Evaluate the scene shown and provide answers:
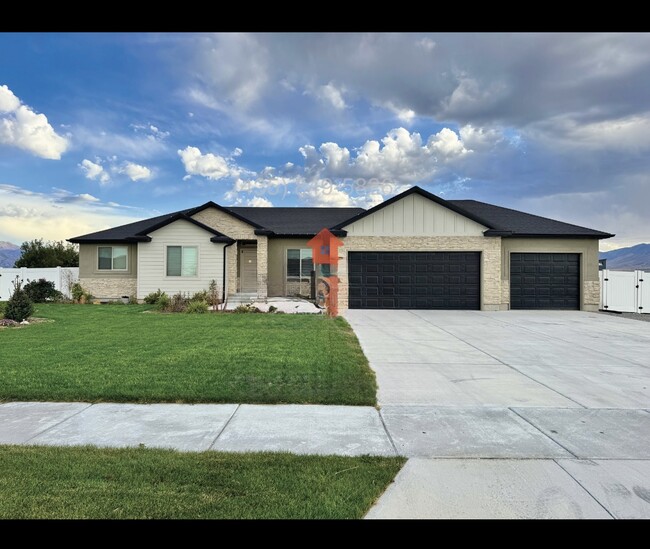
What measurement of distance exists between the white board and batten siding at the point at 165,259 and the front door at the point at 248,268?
2408 millimetres

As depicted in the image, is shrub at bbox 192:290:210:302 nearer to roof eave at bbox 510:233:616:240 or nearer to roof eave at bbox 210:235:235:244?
roof eave at bbox 210:235:235:244

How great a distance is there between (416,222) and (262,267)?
7542 millimetres

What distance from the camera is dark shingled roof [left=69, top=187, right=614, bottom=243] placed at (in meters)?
18.0

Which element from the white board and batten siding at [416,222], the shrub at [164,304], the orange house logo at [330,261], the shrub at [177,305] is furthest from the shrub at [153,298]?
the white board and batten siding at [416,222]

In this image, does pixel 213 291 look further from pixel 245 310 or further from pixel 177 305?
pixel 245 310

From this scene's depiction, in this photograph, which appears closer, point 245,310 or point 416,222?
point 245,310

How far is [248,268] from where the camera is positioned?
2156 cm

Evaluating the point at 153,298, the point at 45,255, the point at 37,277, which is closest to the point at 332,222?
the point at 153,298

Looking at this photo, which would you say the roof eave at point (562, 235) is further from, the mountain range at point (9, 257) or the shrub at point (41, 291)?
the mountain range at point (9, 257)

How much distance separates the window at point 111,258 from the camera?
20438mm

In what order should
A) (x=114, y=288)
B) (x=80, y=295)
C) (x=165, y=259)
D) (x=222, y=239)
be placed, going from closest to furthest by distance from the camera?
1. (x=222, y=239)
2. (x=165, y=259)
3. (x=80, y=295)
4. (x=114, y=288)

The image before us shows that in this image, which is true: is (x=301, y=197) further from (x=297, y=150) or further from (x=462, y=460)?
(x=462, y=460)

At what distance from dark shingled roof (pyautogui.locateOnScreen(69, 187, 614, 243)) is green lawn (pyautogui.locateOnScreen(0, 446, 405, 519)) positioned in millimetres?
14827
